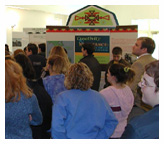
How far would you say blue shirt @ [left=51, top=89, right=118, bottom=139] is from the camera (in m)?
1.92

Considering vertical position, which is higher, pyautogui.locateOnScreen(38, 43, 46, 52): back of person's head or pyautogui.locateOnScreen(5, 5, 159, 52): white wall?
pyautogui.locateOnScreen(5, 5, 159, 52): white wall

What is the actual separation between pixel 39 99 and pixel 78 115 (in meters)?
0.61

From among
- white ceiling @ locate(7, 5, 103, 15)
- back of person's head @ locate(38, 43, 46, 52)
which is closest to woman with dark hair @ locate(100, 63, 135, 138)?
back of person's head @ locate(38, 43, 46, 52)

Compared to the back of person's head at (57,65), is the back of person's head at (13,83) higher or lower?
lower

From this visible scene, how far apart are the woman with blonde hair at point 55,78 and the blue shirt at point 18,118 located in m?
0.96

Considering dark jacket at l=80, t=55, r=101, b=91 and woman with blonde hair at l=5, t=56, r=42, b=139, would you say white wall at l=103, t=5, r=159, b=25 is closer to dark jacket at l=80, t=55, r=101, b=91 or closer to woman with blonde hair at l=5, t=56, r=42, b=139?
dark jacket at l=80, t=55, r=101, b=91

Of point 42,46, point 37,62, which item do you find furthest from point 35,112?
point 42,46

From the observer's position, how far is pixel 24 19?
436 inches

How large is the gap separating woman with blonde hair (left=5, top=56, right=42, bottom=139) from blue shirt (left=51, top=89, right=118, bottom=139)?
0.21 meters

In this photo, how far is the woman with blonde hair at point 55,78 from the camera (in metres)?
2.88

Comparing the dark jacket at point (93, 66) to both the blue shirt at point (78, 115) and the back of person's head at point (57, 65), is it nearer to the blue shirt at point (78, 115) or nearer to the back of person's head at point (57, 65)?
the back of person's head at point (57, 65)

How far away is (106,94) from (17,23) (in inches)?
362

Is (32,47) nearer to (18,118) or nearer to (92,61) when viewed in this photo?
(92,61)

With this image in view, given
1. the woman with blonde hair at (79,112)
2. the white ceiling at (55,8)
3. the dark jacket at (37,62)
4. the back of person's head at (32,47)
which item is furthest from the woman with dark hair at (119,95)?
the white ceiling at (55,8)
